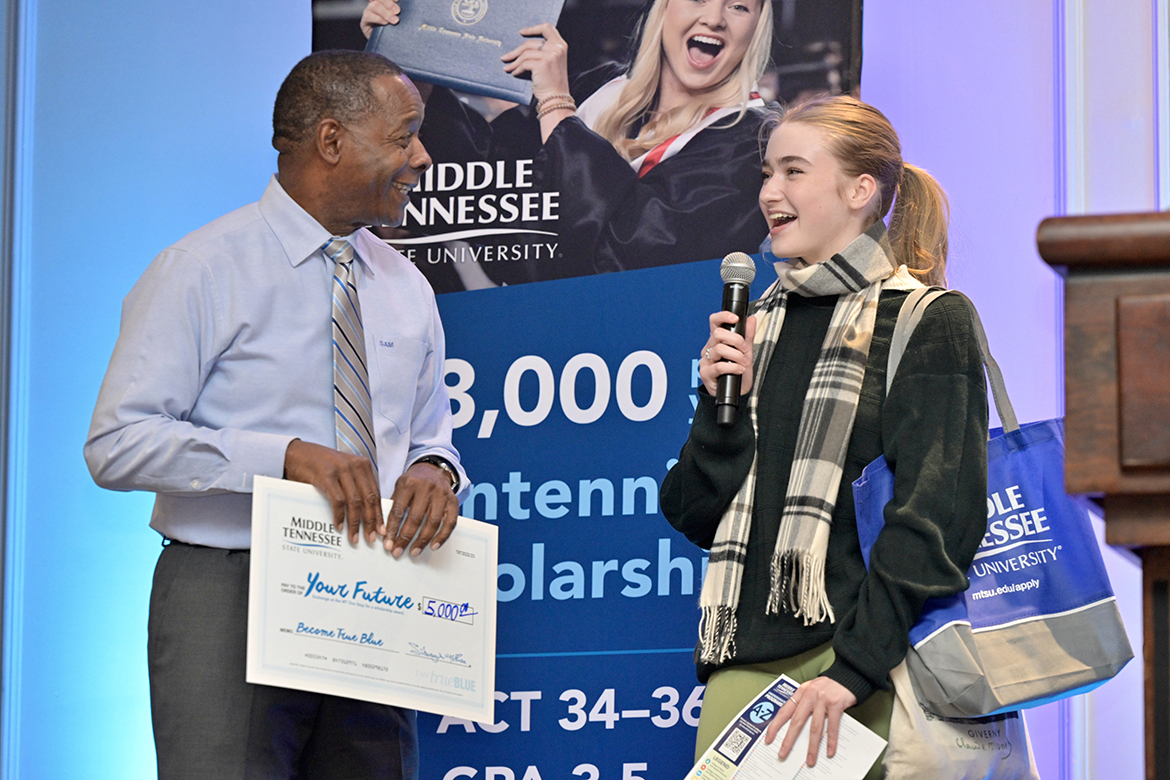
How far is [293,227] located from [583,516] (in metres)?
1.09

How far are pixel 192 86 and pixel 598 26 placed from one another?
119 centimetres

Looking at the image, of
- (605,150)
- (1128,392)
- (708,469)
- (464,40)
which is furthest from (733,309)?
(464,40)

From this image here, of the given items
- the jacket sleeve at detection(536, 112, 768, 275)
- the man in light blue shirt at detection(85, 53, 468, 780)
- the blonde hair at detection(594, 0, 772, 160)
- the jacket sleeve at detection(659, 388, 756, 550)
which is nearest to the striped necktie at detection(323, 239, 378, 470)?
the man in light blue shirt at detection(85, 53, 468, 780)

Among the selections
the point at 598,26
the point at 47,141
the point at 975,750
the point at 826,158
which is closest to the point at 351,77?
the point at 826,158

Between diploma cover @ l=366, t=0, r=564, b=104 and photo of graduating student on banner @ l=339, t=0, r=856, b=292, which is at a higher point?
diploma cover @ l=366, t=0, r=564, b=104

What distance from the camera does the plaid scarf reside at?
5.66 feet

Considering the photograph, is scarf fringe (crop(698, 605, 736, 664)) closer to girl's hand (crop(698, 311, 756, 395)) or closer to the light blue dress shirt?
girl's hand (crop(698, 311, 756, 395))

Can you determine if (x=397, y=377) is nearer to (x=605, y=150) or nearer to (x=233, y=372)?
(x=233, y=372)

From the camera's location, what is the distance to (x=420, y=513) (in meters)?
1.92

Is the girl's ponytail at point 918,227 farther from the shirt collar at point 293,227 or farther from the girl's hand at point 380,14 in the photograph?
the girl's hand at point 380,14

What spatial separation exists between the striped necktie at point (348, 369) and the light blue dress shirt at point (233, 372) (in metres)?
0.02

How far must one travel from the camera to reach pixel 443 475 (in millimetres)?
2076

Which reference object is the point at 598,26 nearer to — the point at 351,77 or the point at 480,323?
the point at 480,323

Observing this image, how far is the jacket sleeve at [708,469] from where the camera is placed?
183 centimetres
